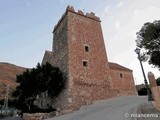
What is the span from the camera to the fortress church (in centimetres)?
1716

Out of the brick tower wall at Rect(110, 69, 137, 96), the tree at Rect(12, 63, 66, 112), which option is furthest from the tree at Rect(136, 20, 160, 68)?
the tree at Rect(12, 63, 66, 112)

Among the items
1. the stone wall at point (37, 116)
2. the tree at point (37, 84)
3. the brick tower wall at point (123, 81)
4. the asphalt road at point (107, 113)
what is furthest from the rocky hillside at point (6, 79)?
the asphalt road at point (107, 113)

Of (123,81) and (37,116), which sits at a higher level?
(123,81)

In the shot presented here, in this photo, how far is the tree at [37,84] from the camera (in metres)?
17.1

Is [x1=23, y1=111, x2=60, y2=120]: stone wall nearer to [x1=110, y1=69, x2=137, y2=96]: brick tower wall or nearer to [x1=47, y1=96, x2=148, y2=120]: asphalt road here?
[x1=47, y1=96, x2=148, y2=120]: asphalt road

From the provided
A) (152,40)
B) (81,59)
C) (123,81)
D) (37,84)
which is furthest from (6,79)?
(152,40)

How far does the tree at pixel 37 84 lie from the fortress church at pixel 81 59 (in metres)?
0.94

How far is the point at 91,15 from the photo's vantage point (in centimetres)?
2280

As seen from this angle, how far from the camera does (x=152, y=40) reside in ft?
64.4

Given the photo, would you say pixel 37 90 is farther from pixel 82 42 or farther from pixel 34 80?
pixel 82 42

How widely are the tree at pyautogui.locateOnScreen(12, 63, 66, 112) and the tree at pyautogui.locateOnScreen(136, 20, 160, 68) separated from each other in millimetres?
10637

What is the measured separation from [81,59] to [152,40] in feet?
28.3

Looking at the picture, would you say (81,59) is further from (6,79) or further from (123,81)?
(6,79)

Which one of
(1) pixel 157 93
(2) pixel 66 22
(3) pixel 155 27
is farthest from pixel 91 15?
(1) pixel 157 93
